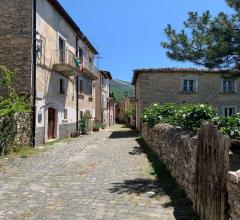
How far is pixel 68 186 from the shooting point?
765cm

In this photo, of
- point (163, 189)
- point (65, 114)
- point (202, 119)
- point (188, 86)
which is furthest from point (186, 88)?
point (163, 189)

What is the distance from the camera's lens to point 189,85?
26.8 m

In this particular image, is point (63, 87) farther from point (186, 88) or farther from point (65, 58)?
point (186, 88)

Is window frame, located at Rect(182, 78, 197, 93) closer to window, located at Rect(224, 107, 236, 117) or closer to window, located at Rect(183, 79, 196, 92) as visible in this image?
window, located at Rect(183, 79, 196, 92)

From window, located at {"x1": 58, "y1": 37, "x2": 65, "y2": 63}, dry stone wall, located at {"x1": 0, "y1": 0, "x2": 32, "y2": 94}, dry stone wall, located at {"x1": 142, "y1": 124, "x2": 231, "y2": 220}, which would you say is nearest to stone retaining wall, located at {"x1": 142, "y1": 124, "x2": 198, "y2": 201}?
dry stone wall, located at {"x1": 142, "y1": 124, "x2": 231, "y2": 220}

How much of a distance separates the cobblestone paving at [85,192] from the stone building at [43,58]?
5997 millimetres

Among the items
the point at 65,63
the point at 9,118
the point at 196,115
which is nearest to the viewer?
the point at 196,115

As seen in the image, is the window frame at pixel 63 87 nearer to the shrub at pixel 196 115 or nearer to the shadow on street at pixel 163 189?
the shrub at pixel 196 115

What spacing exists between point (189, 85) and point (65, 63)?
1173 centimetres

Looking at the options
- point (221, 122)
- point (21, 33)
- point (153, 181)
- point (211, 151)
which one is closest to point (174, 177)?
point (153, 181)

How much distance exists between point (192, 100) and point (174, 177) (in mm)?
19412

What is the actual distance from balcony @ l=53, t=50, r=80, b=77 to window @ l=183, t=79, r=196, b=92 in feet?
30.9

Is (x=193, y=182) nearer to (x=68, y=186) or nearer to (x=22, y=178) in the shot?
(x=68, y=186)

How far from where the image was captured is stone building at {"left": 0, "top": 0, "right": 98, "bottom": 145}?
52.7ft
